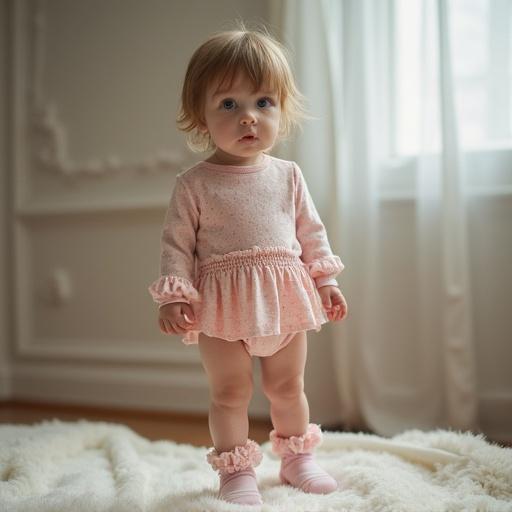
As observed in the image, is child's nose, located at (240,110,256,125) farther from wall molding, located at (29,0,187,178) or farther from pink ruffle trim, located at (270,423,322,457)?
wall molding, located at (29,0,187,178)

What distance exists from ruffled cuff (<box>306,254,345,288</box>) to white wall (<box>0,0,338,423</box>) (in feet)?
2.66

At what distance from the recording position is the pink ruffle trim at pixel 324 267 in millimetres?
1033

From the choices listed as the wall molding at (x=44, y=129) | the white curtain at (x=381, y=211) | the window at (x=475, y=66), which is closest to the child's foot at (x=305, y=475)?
the white curtain at (x=381, y=211)

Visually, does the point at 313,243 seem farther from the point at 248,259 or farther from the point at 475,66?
the point at 475,66

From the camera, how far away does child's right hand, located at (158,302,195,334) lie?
95 cm

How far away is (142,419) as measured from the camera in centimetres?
179

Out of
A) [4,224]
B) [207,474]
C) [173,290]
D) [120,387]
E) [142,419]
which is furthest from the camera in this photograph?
[4,224]

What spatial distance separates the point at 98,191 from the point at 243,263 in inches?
46.6

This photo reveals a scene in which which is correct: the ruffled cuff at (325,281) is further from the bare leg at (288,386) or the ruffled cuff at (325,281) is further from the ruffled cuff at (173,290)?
the ruffled cuff at (173,290)

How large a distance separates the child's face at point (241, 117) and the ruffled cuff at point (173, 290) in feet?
0.80

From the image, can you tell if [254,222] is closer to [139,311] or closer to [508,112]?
[508,112]

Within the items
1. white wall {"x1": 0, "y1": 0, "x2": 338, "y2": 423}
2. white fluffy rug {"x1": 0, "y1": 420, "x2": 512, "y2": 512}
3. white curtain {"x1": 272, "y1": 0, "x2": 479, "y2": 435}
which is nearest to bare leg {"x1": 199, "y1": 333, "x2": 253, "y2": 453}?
white fluffy rug {"x1": 0, "y1": 420, "x2": 512, "y2": 512}

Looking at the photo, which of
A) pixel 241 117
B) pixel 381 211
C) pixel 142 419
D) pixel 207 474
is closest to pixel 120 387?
pixel 142 419

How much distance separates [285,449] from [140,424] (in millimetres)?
771
